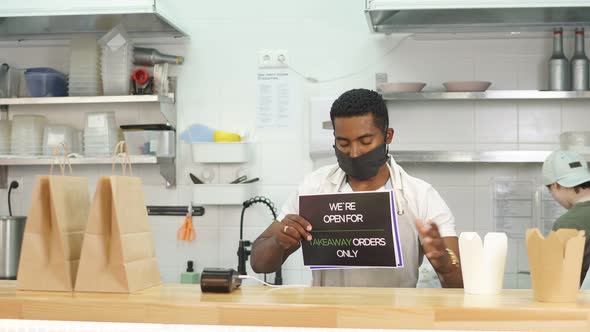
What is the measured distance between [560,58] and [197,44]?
2035mm

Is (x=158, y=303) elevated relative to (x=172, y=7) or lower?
lower

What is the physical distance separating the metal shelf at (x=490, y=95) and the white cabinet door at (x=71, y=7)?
139 cm

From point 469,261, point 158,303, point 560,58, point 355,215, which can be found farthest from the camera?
point 560,58

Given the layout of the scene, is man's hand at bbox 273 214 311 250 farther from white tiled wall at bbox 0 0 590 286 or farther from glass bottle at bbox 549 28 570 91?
glass bottle at bbox 549 28 570 91

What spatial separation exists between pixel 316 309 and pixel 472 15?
2.59 m

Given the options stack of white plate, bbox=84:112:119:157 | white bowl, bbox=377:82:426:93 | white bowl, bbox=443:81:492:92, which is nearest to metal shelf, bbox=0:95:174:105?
stack of white plate, bbox=84:112:119:157

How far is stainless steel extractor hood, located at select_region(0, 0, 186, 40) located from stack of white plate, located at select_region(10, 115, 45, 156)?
52 cm

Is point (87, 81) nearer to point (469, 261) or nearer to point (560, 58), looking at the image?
point (560, 58)

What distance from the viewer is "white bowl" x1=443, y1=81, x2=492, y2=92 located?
12.9 feet

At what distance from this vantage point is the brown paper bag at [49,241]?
6.45 feet

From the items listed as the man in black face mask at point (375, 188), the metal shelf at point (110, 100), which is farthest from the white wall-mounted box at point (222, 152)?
the man in black face mask at point (375, 188)

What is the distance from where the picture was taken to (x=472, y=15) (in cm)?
387

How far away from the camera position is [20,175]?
4488mm

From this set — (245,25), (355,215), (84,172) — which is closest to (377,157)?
(355,215)
